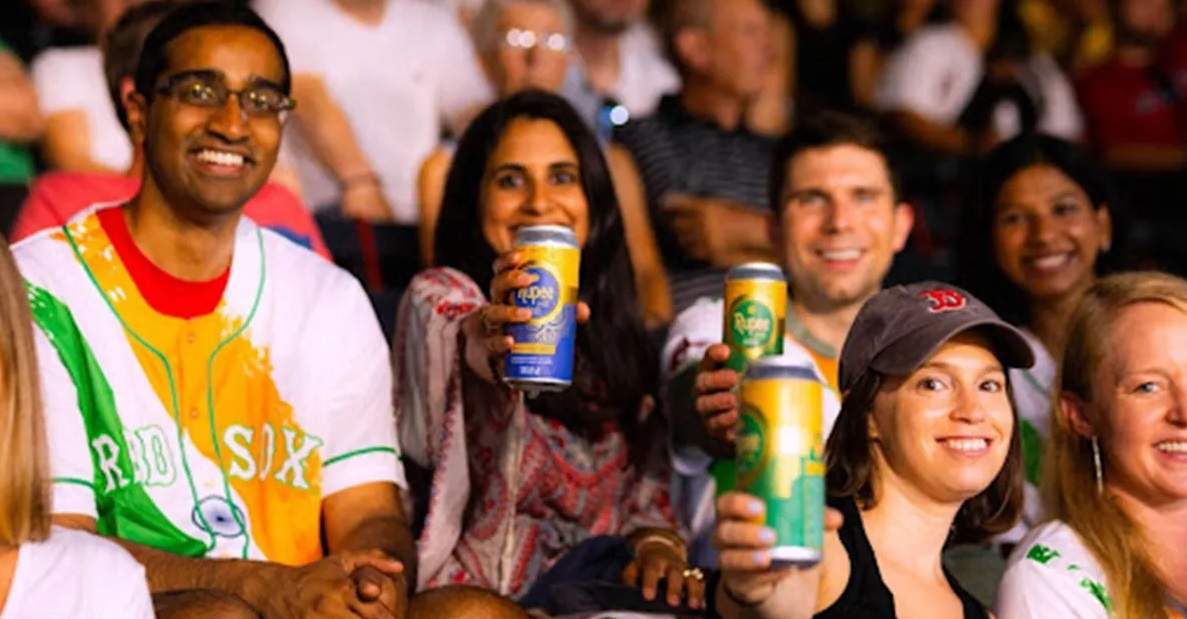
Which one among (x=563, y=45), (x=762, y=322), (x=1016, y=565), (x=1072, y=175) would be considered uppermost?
(x=563, y=45)

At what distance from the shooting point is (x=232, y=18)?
158 inches

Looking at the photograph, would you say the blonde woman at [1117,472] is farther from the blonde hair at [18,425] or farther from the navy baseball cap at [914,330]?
the blonde hair at [18,425]

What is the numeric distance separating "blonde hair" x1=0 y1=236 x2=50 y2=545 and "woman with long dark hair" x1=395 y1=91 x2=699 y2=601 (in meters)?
1.01

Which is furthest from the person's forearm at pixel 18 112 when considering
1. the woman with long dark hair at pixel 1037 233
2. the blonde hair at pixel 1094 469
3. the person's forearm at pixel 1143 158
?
the person's forearm at pixel 1143 158

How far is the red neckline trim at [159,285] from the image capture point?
3.81 m

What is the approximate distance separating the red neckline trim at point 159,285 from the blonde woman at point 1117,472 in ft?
4.74

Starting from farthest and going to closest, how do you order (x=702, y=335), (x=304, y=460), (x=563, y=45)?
(x=563, y=45), (x=702, y=335), (x=304, y=460)

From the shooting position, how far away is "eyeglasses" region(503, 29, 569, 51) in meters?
5.93

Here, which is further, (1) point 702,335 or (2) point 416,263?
(2) point 416,263

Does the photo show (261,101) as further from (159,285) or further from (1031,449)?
(1031,449)

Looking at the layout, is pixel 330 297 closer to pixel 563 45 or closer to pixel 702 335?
pixel 702 335

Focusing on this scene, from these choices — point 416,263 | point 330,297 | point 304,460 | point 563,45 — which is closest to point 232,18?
point 330,297

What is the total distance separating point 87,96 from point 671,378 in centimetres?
207

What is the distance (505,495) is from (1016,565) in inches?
37.3
